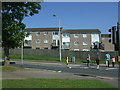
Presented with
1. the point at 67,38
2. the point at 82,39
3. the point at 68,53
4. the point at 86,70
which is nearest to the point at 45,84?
the point at 86,70

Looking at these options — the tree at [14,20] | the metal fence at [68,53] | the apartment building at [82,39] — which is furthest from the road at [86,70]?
the apartment building at [82,39]

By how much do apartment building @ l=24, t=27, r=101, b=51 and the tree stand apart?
5449 cm

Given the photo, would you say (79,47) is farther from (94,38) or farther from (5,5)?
(5,5)

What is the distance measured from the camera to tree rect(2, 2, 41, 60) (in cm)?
1722

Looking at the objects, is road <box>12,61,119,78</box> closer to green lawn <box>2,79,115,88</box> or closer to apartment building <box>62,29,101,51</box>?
green lawn <box>2,79,115,88</box>

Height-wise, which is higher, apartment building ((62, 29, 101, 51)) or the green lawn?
apartment building ((62, 29, 101, 51))

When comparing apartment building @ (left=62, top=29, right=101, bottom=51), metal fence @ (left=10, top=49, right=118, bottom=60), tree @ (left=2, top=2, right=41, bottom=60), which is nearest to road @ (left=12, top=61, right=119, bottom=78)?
tree @ (left=2, top=2, right=41, bottom=60)

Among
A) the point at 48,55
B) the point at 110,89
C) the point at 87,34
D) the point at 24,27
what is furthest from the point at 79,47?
the point at 110,89

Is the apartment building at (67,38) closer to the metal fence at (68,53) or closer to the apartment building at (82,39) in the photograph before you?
the apartment building at (82,39)

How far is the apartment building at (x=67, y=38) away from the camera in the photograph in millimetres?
73375

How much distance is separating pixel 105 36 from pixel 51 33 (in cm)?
1962

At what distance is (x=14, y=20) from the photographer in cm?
1797

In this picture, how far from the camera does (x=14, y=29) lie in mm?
17375

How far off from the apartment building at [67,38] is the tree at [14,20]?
2145 inches
